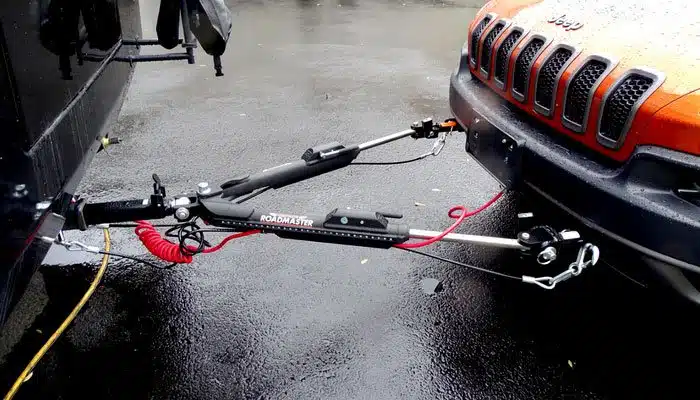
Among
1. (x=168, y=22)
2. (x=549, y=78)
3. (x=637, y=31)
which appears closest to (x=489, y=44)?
(x=549, y=78)

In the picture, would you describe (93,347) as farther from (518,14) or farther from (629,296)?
(518,14)

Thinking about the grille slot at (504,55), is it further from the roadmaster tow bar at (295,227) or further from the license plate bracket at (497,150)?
the roadmaster tow bar at (295,227)

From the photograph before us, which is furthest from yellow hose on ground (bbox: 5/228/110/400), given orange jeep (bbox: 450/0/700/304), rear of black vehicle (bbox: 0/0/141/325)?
orange jeep (bbox: 450/0/700/304)

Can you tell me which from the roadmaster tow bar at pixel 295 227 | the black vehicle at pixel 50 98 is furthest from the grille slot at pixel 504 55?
the black vehicle at pixel 50 98

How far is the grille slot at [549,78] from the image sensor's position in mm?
2664

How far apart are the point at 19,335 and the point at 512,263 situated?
2747 mm

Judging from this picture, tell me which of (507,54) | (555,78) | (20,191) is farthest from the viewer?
(507,54)

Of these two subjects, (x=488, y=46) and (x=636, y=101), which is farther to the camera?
(x=488, y=46)

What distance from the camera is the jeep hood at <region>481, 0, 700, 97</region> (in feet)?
7.21

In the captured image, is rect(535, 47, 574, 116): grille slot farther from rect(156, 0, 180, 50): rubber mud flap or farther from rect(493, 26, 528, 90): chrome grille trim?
rect(156, 0, 180, 50): rubber mud flap

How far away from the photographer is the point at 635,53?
7.84 feet

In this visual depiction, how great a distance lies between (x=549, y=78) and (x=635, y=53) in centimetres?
42

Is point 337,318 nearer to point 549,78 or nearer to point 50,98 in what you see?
point 549,78

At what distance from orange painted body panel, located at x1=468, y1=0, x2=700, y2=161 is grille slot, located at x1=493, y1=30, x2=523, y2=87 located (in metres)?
0.03
